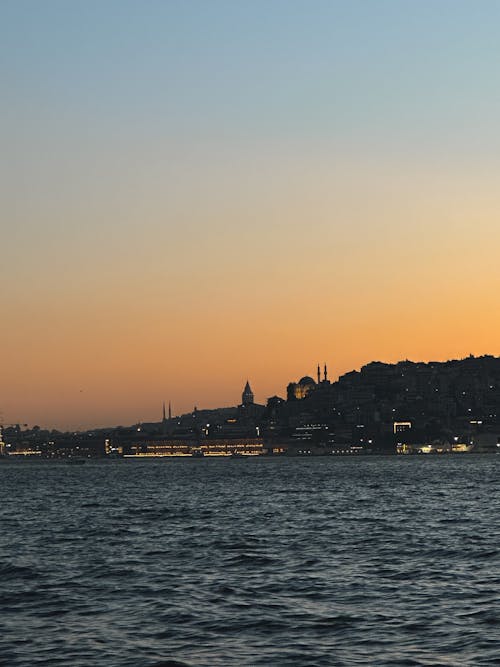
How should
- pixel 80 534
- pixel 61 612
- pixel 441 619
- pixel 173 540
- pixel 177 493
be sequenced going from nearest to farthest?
→ 1. pixel 441 619
2. pixel 61 612
3. pixel 173 540
4. pixel 80 534
5. pixel 177 493

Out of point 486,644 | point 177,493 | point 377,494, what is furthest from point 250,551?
point 177,493

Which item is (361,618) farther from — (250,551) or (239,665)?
(250,551)

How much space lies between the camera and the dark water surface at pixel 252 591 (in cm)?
2658

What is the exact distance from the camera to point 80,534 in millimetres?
62406

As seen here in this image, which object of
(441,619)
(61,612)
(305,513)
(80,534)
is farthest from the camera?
(305,513)

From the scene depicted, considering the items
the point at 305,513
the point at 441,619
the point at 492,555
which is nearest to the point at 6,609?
the point at 441,619

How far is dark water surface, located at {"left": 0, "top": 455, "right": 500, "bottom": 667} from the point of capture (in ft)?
87.2

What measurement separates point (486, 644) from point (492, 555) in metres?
20.8

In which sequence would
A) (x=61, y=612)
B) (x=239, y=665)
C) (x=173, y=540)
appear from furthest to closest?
(x=173, y=540), (x=61, y=612), (x=239, y=665)

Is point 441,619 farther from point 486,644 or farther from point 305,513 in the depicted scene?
point 305,513

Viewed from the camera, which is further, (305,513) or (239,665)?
(305,513)

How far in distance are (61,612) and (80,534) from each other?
30.1 metres

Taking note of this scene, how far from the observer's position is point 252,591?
36438 millimetres

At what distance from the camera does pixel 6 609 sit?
3359 centimetres
